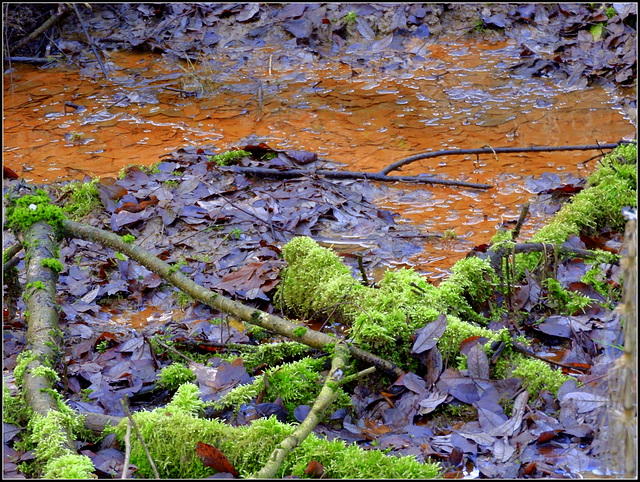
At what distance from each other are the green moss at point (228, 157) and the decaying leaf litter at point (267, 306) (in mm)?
103

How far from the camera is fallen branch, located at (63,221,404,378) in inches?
102

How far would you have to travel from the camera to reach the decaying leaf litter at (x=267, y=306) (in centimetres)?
218

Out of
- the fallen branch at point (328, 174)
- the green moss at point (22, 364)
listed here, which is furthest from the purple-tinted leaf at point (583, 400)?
the fallen branch at point (328, 174)

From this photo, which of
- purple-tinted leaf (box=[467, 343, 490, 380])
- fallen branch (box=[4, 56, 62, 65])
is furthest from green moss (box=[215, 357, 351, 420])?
fallen branch (box=[4, 56, 62, 65])

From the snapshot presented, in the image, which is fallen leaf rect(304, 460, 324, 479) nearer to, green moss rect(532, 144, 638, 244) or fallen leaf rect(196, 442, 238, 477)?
fallen leaf rect(196, 442, 238, 477)

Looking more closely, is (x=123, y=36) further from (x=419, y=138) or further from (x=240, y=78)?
(x=419, y=138)

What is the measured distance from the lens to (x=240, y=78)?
25.3ft

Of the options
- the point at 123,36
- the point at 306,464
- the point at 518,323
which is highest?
the point at 123,36

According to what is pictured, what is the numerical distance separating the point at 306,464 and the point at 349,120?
478cm

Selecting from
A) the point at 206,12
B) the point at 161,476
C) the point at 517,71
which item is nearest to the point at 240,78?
the point at 206,12

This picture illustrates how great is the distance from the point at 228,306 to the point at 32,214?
3.96 feet

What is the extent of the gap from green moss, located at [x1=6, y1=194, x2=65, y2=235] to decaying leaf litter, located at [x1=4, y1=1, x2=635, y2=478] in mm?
504

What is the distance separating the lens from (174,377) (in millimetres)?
2697

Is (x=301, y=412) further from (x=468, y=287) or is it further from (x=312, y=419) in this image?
(x=468, y=287)
